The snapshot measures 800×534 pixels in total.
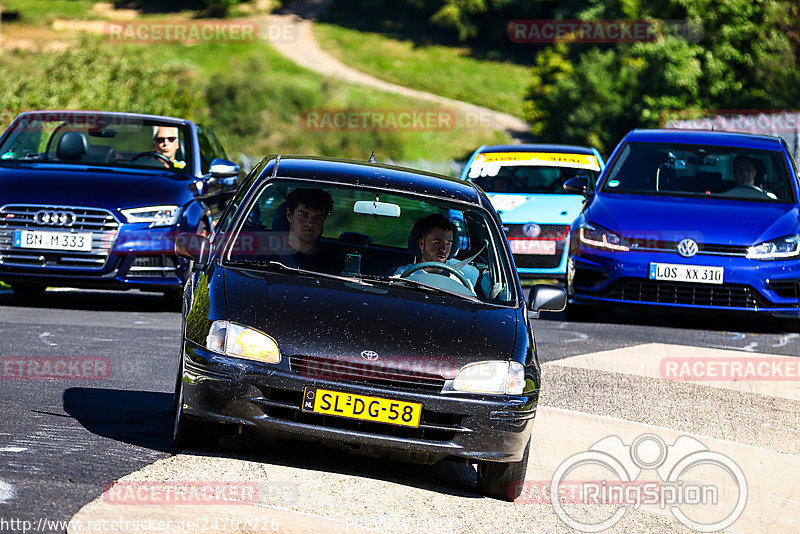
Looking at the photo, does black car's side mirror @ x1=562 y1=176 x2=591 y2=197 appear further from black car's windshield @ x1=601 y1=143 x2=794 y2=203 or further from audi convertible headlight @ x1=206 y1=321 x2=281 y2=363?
audi convertible headlight @ x1=206 y1=321 x2=281 y2=363

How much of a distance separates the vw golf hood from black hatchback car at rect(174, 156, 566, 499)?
532 centimetres

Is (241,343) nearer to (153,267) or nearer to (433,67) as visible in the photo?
(153,267)

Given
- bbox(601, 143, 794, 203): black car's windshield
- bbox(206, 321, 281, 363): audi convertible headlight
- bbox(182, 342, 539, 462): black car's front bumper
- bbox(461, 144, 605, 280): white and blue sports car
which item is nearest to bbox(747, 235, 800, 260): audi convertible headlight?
bbox(601, 143, 794, 203): black car's windshield

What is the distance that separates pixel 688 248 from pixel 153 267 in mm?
4591

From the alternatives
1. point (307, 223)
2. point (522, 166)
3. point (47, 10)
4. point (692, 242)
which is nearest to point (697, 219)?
point (692, 242)

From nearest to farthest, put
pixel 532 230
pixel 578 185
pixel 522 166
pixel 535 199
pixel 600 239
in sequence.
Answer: pixel 600 239 < pixel 578 185 < pixel 532 230 < pixel 535 199 < pixel 522 166

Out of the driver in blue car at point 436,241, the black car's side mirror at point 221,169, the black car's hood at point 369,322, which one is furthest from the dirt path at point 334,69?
the black car's hood at point 369,322

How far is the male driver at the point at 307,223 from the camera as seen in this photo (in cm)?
728

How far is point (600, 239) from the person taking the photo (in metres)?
12.6

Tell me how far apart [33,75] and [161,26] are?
244 feet

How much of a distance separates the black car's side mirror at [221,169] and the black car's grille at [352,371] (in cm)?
657

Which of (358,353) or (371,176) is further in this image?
(371,176)

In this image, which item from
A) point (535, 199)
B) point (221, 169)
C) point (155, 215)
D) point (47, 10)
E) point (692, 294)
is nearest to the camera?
point (155, 215)

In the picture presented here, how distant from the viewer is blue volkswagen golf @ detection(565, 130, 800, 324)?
12258 mm
